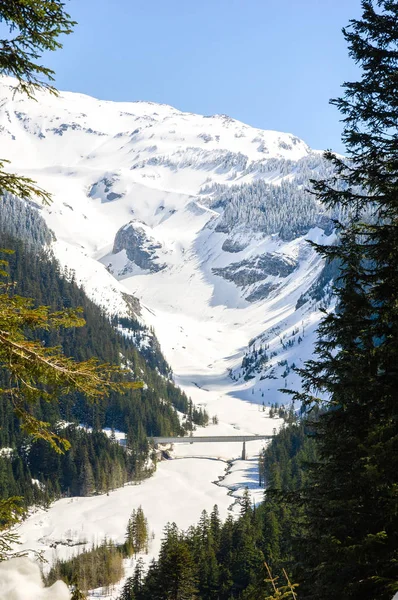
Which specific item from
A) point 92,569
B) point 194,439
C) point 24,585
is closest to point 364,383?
point 24,585

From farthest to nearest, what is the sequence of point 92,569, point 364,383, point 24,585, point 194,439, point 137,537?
point 194,439, point 137,537, point 92,569, point 364,383, point 24,585

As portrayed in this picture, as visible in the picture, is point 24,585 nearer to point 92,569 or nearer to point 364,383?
point 364,383

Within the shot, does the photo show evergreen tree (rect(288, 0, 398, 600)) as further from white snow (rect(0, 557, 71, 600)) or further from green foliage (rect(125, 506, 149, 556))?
green foliage (rect(125, 506, 149, 556))

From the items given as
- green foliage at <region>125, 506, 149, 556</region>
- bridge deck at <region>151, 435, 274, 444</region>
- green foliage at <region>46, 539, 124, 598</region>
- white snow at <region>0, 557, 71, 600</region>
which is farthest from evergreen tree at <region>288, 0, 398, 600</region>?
bridge deck at <region>151, 435, 274, 444</region>

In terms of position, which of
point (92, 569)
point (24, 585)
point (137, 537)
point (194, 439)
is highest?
point (24, 585)

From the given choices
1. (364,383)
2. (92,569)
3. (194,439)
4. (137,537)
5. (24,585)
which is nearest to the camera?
(24,585)

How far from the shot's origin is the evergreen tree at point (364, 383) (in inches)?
392

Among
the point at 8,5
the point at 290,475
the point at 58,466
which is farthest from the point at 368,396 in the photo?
the point at 58,466

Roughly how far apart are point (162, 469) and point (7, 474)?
4383 cm

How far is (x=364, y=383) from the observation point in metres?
11.0

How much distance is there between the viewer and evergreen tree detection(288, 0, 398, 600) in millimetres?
9961

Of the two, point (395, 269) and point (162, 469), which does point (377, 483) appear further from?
point (162, 469)

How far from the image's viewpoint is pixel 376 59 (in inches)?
482

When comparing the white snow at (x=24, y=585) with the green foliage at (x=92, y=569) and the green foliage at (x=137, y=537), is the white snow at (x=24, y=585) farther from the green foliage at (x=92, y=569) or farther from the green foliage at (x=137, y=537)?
the green foliage at (x=137, y=537)
